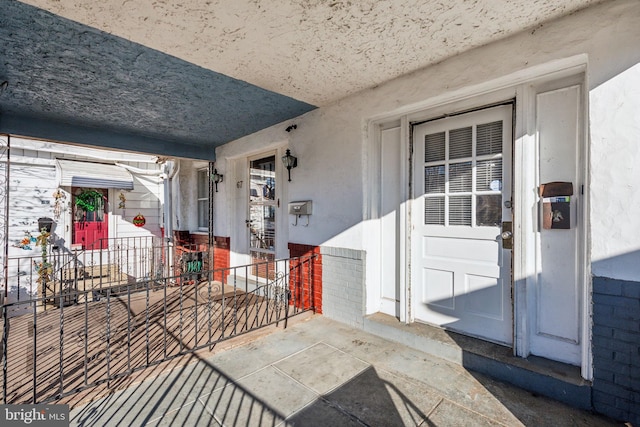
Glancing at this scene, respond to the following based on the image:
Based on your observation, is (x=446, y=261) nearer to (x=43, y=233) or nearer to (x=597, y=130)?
(x=597, y=130)

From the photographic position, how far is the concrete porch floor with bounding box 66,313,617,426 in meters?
1.82

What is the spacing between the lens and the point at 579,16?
1893 mm

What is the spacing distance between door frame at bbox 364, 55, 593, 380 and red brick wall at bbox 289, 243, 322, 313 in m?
1.00

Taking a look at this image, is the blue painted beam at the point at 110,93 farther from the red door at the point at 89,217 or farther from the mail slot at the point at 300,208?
the red door at the point at 89,217

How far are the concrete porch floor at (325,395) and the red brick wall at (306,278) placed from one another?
0.93 m

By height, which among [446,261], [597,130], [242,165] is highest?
[242,165]

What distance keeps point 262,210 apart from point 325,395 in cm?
321

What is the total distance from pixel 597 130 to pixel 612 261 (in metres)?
0.80

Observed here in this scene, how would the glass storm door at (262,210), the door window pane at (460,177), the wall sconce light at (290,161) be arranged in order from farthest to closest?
the glass storm door at (262,210)
the wall sconce light at (290,161)
the door window pane at (460,177)

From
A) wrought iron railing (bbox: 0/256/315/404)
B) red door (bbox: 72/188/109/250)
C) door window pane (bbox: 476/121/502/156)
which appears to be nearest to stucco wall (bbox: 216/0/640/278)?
door window pane (bbox: 476/121/502/156)

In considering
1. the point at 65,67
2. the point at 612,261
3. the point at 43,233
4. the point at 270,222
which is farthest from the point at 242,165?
the point at 612,261

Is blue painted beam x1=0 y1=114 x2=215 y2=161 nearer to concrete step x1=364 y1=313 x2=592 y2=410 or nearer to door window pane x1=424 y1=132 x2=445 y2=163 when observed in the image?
door window pane x1=424 y1=132 x2=445 y2=163

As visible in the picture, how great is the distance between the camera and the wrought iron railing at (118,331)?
7.09 ft

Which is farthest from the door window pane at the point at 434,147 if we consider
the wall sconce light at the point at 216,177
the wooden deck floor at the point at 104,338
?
the wall sconce light at the point at 216,177
